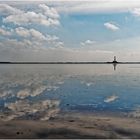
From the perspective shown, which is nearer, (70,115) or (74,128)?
(74,128)

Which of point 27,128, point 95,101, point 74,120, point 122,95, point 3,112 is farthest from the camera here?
point 122,95

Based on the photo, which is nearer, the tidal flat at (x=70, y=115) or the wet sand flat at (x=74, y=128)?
the wet sand flat at (x=74, y=128)

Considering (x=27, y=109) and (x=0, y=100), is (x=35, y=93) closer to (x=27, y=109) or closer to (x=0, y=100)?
(x=0, y=100)

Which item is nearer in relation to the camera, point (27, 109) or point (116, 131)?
point (116, 131)

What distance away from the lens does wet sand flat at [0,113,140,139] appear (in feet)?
22.9

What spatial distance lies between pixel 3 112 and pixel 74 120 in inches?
83.3

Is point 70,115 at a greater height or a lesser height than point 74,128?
greater

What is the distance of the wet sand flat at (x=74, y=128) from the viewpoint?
22.9 feet

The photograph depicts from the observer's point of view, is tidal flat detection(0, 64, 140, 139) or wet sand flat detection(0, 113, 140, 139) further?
tidal flat detection(0, 64, 140, 139)

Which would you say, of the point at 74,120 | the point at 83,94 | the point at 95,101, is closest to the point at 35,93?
the point at 83,94

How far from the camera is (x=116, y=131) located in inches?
291

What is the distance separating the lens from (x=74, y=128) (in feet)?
24.9

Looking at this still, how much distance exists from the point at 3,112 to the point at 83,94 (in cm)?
440

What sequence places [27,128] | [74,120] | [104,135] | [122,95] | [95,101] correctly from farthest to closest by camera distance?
[122,95], [95,101], [74,120], [27,128], [104,135]
